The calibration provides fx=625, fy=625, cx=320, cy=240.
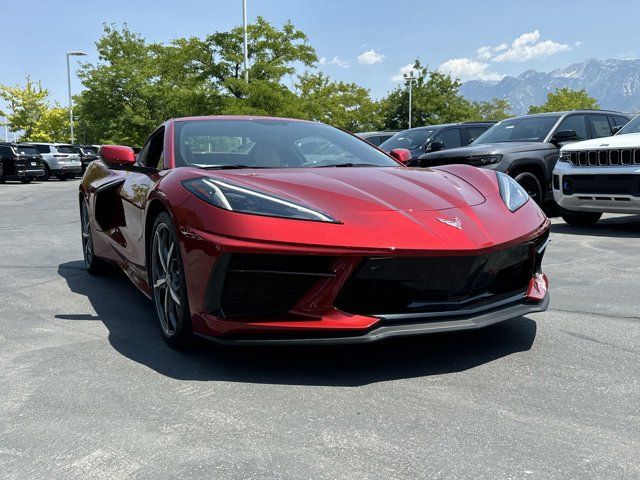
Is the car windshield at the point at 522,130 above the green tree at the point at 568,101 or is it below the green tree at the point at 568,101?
below

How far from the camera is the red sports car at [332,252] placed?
267 centimetres

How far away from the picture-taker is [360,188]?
10.3 feet

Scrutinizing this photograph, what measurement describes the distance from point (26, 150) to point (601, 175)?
77.9 feet

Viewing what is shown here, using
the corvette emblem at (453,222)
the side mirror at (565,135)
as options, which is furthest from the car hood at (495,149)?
the corvette emblem at (453,222)

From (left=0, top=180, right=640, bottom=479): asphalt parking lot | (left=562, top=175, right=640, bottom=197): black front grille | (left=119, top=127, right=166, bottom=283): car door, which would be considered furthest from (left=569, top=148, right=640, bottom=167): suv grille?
(left=119, top=127, right=166, bottom=283): car door

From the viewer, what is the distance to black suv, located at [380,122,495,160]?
478 inches

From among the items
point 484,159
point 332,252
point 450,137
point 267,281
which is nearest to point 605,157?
point 484,159

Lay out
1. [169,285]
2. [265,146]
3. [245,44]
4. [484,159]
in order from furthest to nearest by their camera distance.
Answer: [245,44] < [484,159] < [265,146] < [169,285]

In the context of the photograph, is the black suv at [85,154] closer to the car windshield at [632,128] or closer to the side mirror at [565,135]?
the side mirror at [565,135]

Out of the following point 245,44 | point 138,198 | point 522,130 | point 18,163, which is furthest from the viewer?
point 245,44

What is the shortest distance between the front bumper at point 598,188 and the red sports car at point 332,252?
14.5 feet

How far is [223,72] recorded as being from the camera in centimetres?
3167

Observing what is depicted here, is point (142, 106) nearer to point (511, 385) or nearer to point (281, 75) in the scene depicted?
point (281, 75)

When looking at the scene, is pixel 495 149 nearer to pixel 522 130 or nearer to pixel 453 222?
pixel 522 130
